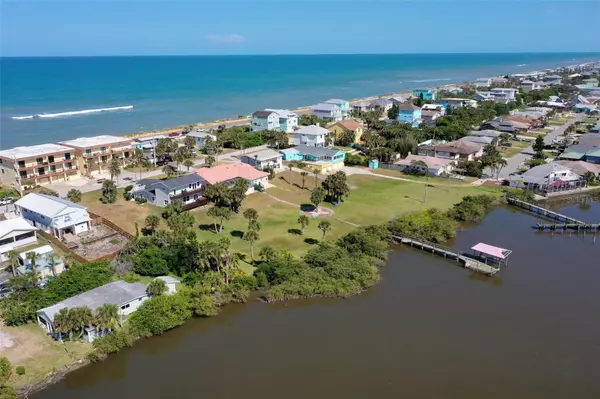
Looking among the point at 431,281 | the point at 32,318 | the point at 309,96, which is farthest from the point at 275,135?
the point at 309,96

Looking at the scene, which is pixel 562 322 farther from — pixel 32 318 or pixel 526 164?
pixel 526 164

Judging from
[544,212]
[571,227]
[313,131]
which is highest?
[313,131]

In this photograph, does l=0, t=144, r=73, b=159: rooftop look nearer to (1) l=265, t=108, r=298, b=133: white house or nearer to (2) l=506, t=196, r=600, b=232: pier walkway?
(1) l=265, t=108, r=298, b=133: white house

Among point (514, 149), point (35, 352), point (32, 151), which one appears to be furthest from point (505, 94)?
point (35, 352)

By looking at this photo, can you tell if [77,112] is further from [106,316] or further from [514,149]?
[106,316]

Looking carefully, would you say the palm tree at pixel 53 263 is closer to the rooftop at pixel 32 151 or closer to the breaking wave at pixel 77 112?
the rooftop at pixel 32 151

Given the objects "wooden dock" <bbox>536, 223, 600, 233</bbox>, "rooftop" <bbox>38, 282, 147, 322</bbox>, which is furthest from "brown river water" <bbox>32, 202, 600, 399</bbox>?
"wooden dock" <bbox>536, 223, 600, 233</bbox>
